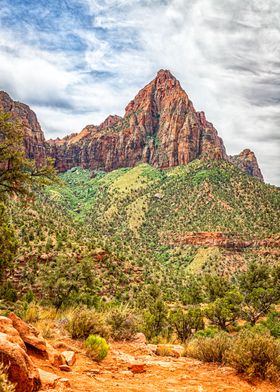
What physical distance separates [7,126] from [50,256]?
31369 millimetres

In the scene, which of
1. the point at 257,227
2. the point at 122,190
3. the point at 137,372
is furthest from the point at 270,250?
the point at 137,372

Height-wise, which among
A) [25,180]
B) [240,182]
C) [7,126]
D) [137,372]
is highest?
[240,182]

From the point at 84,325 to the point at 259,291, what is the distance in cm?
2822

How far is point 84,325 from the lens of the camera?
10953mm

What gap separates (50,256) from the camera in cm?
4356

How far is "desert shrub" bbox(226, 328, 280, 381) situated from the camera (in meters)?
8.06

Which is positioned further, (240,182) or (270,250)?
(240,182)

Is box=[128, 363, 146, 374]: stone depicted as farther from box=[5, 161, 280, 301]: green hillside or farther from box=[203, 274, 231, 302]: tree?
box=[203, 274, 231, 302]: tree

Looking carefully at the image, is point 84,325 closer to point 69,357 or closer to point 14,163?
point 69,357

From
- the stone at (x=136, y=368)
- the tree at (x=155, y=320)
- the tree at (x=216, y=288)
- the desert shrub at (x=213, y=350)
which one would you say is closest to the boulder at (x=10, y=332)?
the stone at (x=136, y=368)

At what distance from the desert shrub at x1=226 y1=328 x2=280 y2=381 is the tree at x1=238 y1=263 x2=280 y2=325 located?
2780 cm

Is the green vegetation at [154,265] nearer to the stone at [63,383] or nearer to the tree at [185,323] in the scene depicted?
the tree at [185,323]

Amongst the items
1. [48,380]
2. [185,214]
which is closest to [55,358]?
[48,380]

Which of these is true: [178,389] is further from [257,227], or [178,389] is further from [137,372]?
[257,227]
